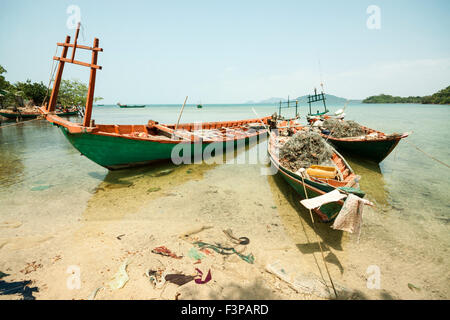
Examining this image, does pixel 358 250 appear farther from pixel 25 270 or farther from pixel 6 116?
pixel 6 116

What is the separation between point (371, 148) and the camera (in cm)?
1062

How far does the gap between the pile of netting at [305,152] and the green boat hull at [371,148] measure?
397 centimetres

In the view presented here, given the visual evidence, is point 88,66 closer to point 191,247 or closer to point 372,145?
point 191,247

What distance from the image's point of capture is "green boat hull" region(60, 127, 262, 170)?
7691 millimetres

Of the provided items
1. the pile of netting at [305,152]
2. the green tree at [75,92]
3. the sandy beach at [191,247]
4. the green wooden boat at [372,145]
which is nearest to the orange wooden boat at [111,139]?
the sandy beach at [191,247]

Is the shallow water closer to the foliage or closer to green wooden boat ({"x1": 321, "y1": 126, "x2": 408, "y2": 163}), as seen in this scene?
green wooden boat ({"x1": 321, "y1": 126, "x2": 408, "y2": 163})

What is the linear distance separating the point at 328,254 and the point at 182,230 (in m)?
3.91

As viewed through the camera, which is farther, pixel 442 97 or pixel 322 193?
pixel 442 97

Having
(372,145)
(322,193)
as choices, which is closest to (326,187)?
(322,193)

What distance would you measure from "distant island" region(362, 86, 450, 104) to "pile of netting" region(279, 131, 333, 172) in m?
129

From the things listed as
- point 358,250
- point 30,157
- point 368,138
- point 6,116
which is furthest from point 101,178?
point 6,116

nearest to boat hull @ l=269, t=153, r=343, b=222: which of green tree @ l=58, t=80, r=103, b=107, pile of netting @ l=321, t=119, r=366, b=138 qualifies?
pile of netting @ l=321, t=119, r=366, b=138

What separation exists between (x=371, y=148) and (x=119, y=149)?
537 inches

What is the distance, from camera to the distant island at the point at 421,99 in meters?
88.3
